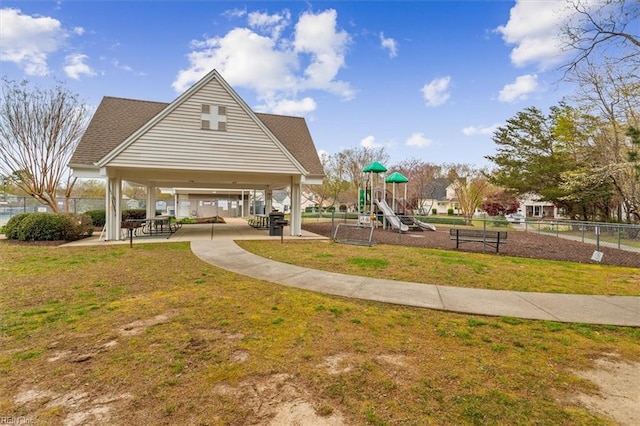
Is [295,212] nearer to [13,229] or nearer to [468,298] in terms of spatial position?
[468,298]

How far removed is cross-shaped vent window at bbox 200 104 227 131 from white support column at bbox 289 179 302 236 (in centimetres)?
438

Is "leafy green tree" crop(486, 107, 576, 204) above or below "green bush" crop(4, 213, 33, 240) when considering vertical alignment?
above

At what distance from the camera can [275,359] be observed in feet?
11.1

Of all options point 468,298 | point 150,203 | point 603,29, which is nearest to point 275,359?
point 468,298


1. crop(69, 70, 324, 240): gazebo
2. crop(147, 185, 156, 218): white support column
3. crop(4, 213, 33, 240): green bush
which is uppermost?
crop(69, 70, 324, 240): gazebo

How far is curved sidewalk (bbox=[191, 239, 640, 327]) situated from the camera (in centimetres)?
509

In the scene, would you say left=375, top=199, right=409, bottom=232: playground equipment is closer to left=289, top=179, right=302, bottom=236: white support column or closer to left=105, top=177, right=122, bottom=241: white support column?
left=289, top=179, right=302, bottom=236: white support column

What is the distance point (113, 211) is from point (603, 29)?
17.4 metres

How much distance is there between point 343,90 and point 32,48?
62.5 feet

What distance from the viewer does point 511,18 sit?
11500 mm

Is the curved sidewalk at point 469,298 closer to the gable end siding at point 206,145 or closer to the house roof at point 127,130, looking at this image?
the gable end siding at point 206,145

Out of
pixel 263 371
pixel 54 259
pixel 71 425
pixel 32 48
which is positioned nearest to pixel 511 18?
pixel 263 371

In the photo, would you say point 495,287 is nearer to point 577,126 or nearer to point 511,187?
point 577,126

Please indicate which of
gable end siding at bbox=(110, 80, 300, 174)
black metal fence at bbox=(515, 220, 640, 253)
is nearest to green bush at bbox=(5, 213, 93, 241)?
gable end siding at bbox=(110, 80, 300, 174)
